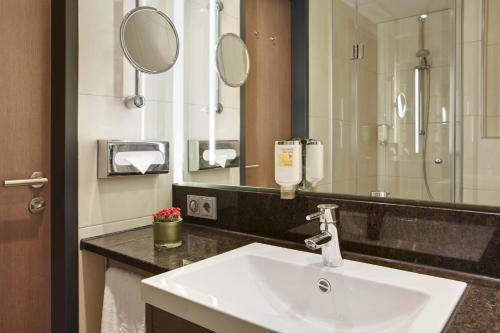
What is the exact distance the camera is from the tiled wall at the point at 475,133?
35.9 inches

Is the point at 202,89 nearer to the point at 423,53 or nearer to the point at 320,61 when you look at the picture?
the point at 320,61

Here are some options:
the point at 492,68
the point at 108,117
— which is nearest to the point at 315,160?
the point at 492,68

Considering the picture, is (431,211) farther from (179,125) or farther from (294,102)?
(179,125)

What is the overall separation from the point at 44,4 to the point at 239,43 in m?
0.70

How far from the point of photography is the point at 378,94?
1079 millimetres

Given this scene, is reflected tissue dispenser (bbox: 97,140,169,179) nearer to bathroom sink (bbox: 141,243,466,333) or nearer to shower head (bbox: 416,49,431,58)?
bathroom sink (bbox: 141,243,466,333)

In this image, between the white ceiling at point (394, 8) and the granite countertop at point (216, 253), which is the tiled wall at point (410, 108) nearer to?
the white ceiling at point (394, 8)

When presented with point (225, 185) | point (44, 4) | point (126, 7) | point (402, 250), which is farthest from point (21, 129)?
point (402, 250)

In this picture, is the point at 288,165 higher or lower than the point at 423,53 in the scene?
lower

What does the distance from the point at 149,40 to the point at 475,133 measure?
1.13 metres

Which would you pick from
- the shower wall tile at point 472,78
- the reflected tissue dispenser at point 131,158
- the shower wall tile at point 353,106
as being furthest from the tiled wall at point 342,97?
the reflected tissue dispenser at point 131,158

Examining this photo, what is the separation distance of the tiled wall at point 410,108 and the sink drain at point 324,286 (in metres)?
0.32

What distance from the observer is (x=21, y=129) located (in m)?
1.24

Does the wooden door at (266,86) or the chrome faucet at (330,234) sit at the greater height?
the wooden door at (266,86)
